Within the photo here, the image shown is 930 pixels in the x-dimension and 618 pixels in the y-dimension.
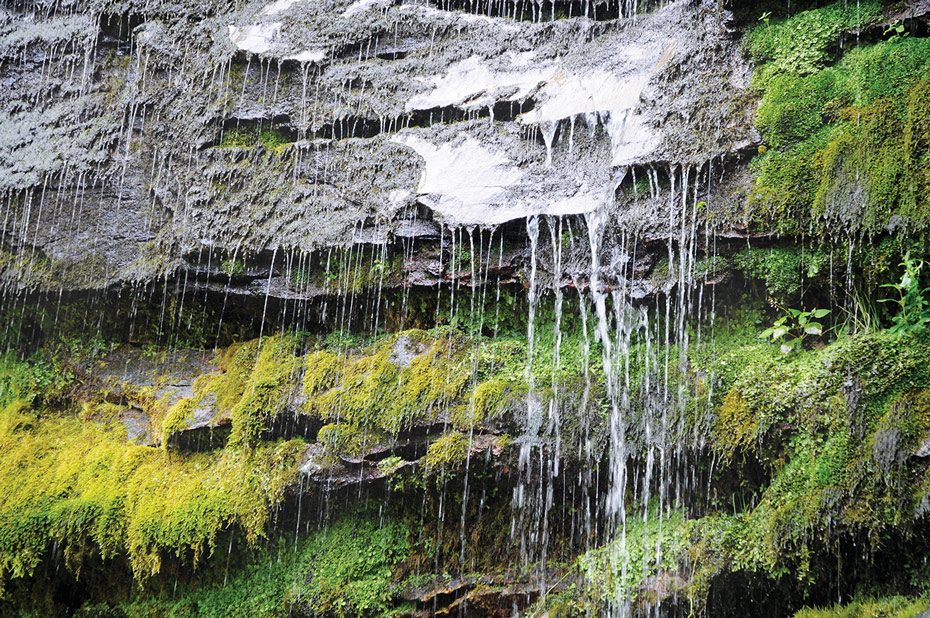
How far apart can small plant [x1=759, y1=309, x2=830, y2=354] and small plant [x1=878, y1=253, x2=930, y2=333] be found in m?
0.43

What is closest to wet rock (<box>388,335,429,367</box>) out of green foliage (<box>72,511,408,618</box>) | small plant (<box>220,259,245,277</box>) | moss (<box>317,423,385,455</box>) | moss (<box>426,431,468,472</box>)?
moss (<box>317,423,385,455</box>)

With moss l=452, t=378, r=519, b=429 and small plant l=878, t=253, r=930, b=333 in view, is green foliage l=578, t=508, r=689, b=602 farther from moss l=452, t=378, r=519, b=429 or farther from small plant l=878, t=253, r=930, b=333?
small plant l=878, t=253, r=930, b=333

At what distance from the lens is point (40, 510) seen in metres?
5.54

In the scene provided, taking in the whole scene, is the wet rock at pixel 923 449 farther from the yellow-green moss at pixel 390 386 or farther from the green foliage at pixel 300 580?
the green foliage at pixel 300 580

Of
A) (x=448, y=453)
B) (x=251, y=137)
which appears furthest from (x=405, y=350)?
(x=251, y=137)

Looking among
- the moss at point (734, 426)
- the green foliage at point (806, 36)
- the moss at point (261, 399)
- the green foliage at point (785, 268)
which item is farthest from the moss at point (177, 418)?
the green foliage at point (806, 36)

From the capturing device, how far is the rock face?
5.70 metres

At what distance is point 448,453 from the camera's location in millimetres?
5109

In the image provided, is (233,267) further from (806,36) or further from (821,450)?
(806,36)

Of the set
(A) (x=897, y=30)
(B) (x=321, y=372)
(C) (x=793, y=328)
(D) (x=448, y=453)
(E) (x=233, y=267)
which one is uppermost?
(A) (x=897, y=30)

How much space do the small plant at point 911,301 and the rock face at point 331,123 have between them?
4.73ft

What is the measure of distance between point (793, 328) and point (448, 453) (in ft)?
9.26

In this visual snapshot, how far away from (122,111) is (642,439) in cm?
622

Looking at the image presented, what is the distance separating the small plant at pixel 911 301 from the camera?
4.21 meters
